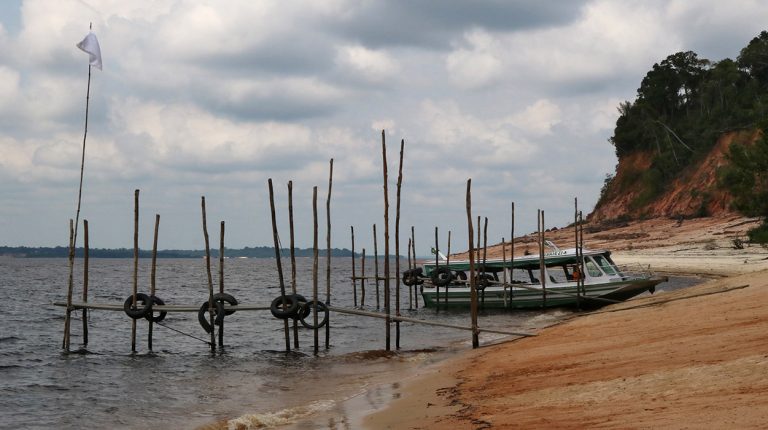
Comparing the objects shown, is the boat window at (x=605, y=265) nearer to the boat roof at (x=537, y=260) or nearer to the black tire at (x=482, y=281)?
the boat roof at (x=537, y=260)

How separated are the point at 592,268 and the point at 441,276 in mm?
6661

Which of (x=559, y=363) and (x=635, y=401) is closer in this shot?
(x=635, y=401)

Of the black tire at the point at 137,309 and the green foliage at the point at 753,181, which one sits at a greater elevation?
the green foliage at the point at 753,181

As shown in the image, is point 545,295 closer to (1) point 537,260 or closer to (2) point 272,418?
(1) point 537,260

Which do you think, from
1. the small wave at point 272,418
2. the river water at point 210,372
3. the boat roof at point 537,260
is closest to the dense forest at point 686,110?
the boat roof at point 537,260

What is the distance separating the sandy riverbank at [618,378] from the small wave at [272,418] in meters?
1.51


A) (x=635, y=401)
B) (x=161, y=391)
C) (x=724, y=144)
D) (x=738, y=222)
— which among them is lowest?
(x=161, y=391)

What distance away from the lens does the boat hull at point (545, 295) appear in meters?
30.4

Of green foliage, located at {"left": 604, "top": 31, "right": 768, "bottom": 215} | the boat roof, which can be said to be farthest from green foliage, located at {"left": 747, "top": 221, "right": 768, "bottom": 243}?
green foliage, located at {"left": 604, "top": 31, "right": 768, "bottom": 215}

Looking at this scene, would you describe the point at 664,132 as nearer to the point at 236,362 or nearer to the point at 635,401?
the point at 236,362

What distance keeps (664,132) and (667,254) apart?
93.4 ft

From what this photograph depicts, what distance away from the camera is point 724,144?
7050 cm

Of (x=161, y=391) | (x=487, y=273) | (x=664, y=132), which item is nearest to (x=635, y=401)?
(x=161, y=391)

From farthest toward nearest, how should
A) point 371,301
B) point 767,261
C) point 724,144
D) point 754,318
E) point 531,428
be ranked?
point 724,144 → point 371,301 → point 767,261 → point 754,318 → point 531,428
